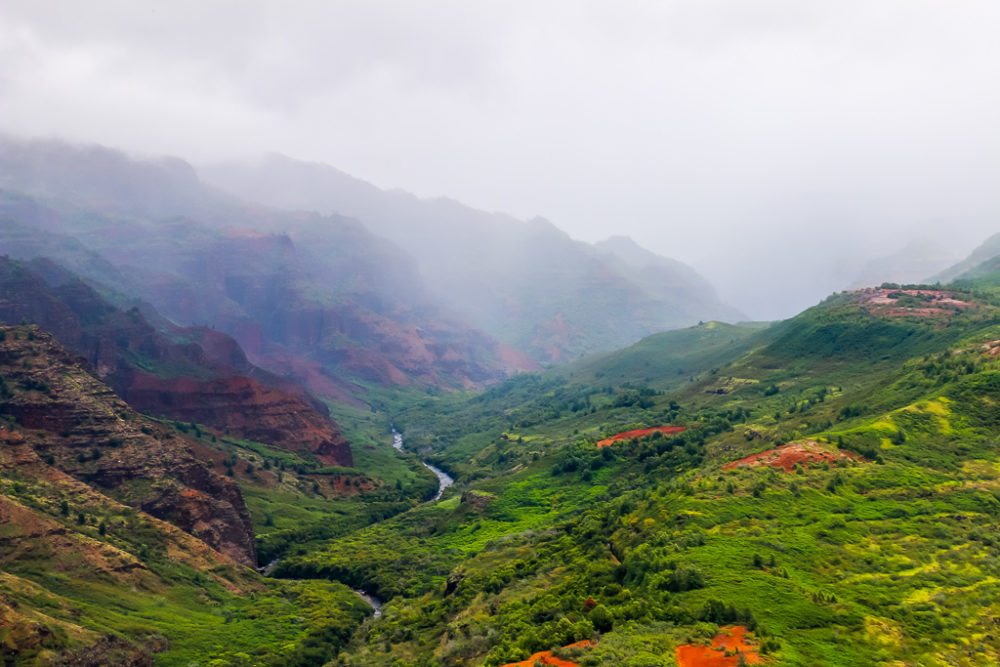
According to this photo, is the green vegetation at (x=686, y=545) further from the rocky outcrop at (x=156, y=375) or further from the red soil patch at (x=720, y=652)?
the rocky outcrop at (x=156, y=375)

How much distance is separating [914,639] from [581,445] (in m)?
100

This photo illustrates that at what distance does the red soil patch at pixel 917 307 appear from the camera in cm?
13312

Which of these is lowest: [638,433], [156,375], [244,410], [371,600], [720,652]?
[371,600]

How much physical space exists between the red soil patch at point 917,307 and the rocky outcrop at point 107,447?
472 feet

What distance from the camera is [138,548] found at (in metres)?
80.4

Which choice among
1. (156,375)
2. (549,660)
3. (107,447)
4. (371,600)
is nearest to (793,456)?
(549,660)

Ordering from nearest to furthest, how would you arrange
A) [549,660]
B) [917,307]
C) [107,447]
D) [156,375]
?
1. [549,660]
2. [107,447]
3. [917,307]
4. [156,375]

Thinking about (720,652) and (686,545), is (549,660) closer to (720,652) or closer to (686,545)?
(720,652)

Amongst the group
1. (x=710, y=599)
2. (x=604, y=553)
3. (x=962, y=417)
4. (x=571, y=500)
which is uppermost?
(x=962, y=417)

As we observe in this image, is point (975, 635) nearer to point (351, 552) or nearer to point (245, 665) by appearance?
point (245, 665)

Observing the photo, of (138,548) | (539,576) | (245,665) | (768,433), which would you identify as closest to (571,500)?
(768,433)

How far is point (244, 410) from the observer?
174 metres

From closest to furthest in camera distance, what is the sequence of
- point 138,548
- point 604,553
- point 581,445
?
1. point 604,553
2. point 138,548
3. point 581,445

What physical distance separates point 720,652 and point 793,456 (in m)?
37.9
